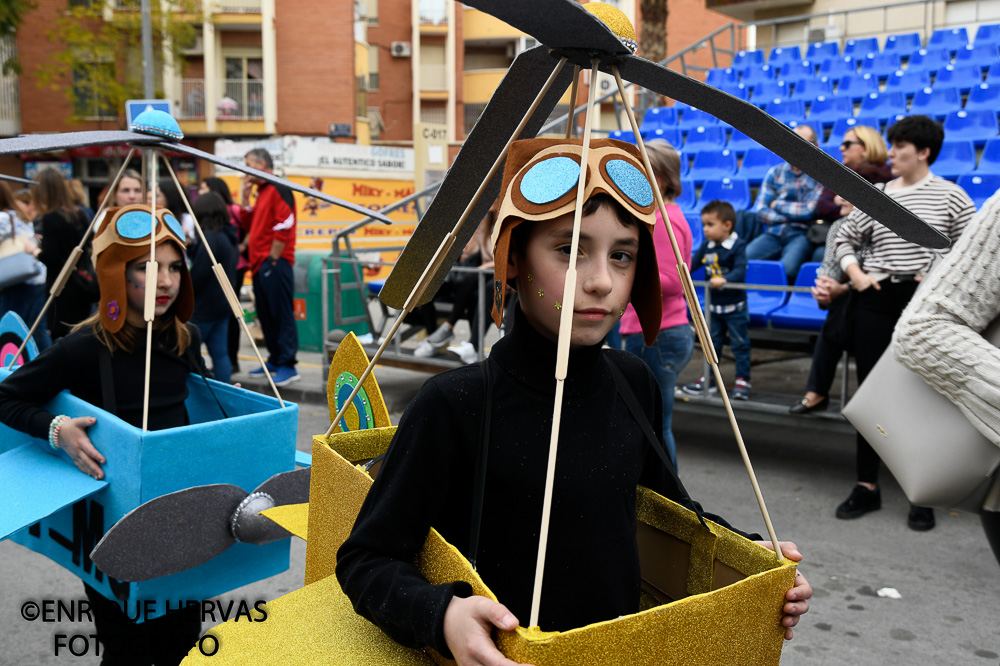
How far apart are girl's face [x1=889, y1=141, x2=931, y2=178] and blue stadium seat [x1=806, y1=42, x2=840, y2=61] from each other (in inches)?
363

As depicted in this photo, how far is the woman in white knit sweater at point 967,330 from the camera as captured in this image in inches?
73.2

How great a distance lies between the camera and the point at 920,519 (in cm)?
443

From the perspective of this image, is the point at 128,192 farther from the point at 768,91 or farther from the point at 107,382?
the point at 768,91

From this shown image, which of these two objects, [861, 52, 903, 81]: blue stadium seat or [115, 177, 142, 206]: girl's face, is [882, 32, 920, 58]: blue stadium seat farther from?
[115, 177, 142, 206]: girl's face

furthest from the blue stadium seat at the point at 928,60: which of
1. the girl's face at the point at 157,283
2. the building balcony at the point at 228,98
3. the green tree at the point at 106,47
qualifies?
the building balcony at the point at 228,98

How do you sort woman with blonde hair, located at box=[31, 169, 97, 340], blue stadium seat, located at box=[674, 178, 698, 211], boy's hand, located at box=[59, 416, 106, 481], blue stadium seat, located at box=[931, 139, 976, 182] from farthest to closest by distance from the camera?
blue stadium seat, located at box=[674, 178, 698, 211], blue stadium seat, located at box=[931, 139, 976, 182], woman with blonde hair, located at box=[31, 169, 97, 340], boy's hand, located at box=[59, 416, 106, 481]

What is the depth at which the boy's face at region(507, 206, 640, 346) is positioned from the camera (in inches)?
53.4

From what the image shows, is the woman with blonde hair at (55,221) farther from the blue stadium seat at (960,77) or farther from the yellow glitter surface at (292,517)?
the blue stadium seat at (960,77)

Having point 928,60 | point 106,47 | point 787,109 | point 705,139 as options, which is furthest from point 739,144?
point 106,47

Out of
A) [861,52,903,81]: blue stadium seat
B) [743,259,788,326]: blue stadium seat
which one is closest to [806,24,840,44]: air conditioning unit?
[861,52,903,81]: blue stadium seat

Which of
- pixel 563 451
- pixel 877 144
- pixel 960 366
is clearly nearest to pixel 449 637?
pixel 563 451

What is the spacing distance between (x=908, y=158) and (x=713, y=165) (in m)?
5.66

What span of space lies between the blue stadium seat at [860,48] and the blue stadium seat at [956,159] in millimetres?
4781

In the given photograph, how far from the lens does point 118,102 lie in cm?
2325
